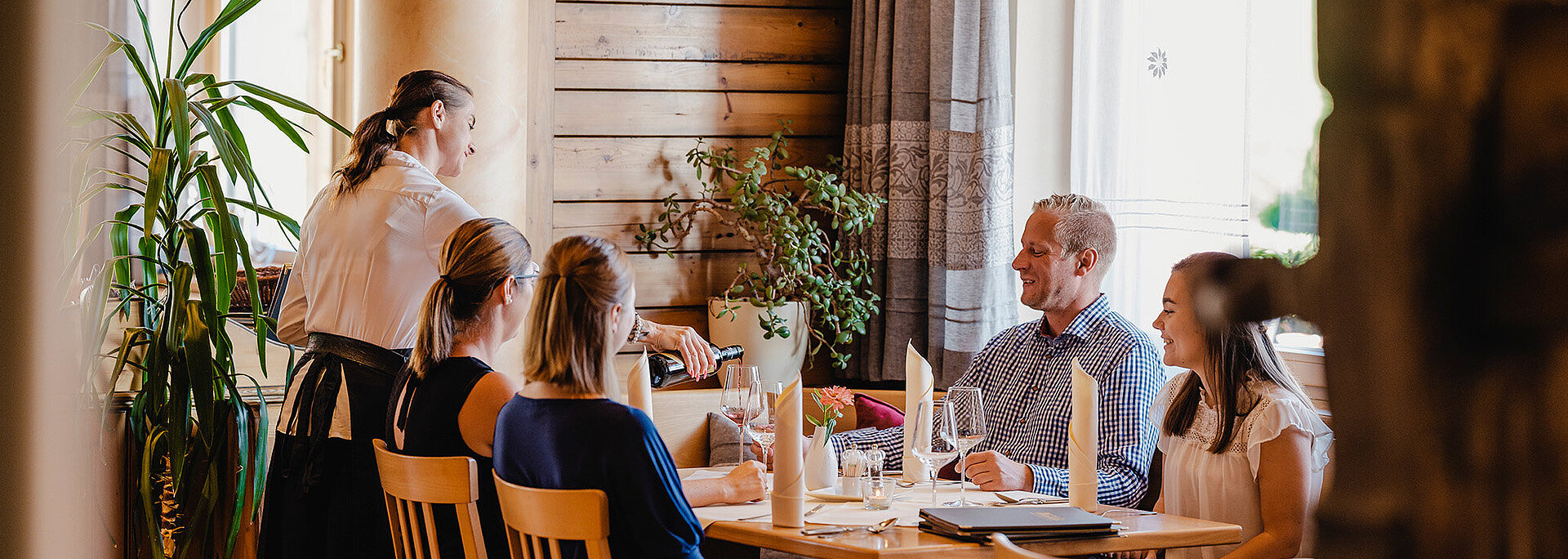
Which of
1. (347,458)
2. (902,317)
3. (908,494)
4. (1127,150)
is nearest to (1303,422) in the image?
(908,494)

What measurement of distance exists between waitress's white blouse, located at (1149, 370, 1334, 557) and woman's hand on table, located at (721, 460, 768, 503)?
2.27 ft

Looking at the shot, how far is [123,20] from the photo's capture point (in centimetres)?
19

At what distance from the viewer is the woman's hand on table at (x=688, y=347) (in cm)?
240

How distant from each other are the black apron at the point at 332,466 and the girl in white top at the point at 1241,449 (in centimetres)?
132

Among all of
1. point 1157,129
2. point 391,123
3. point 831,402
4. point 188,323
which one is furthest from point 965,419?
point 188,323

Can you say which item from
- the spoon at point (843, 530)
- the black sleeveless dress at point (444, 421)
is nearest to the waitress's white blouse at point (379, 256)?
the black sleeveless dress at point (444, 421)

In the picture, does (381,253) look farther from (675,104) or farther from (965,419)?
(675,104)

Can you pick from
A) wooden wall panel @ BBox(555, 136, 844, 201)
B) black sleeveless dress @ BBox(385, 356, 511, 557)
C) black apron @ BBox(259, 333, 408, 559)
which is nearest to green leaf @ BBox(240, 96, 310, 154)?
black apron @ BBox(259, 333, 408, 559)

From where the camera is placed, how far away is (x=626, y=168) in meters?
3.86

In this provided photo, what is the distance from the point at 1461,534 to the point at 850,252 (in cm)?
368

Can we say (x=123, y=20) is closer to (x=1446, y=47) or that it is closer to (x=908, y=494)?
(x=1446, y=47)

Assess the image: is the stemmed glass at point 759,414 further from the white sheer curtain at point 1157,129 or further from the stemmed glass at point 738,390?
the white sheer curtain at point 1157,129

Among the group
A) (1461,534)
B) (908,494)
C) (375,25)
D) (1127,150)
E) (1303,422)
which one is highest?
(375,25)

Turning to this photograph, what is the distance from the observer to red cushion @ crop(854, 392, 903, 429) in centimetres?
315
